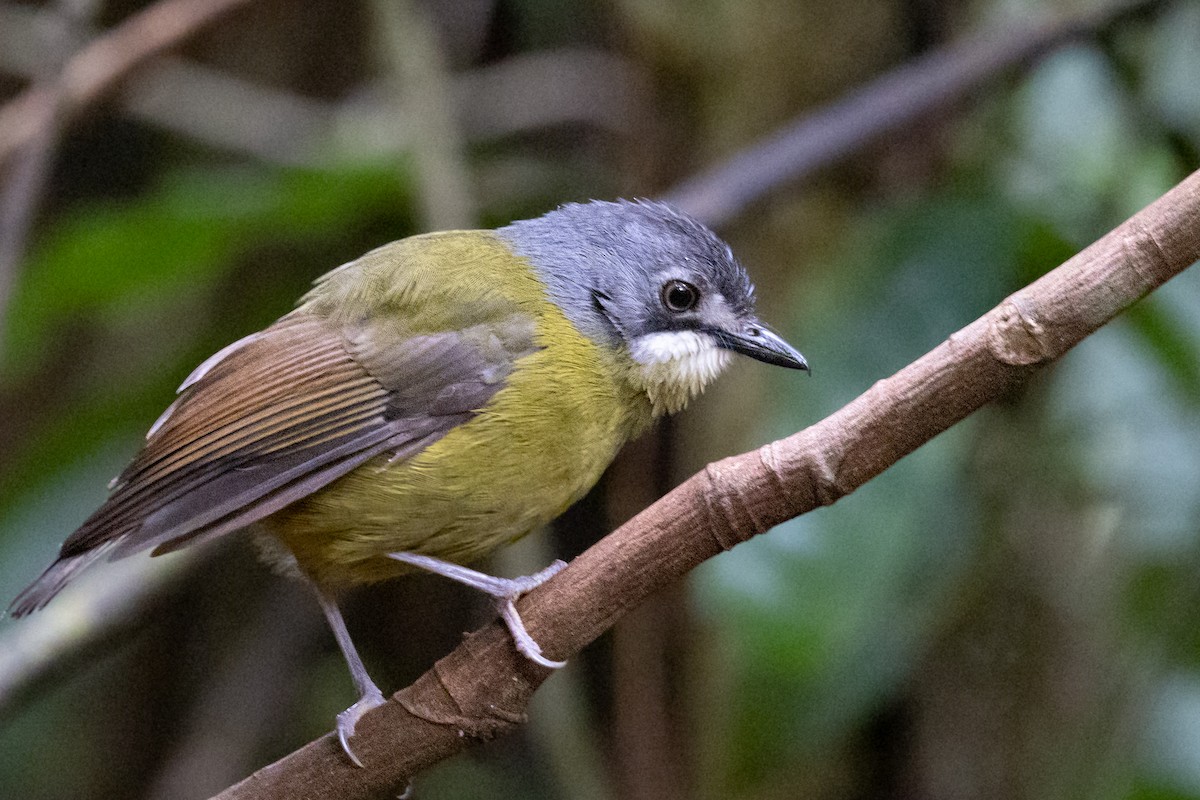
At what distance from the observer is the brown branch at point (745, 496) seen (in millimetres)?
1691

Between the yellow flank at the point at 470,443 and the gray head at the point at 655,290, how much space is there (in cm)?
6

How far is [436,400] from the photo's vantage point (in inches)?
95.7

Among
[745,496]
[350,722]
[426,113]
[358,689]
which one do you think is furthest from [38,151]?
[745,496]

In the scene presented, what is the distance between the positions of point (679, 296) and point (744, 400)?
1.23m

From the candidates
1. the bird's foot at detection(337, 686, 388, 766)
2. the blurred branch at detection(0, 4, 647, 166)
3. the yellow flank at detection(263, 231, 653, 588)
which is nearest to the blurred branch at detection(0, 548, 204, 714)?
the yellow flank at detection(263, 231, 653, 588)

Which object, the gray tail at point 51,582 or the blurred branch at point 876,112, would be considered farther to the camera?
the blurred branch at point 876,112

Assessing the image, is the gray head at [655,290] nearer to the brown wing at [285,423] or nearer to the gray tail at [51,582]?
the brown wing at [285,423]

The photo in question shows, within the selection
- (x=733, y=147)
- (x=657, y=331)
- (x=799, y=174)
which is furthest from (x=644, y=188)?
(x=657, y=331)

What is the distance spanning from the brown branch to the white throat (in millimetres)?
704

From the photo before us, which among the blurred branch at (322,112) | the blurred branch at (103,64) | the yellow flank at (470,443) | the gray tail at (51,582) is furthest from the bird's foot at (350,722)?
the blurred branch at (322,112)

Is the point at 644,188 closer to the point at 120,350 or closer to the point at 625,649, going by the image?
the point at 625,649

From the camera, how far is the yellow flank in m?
2.36

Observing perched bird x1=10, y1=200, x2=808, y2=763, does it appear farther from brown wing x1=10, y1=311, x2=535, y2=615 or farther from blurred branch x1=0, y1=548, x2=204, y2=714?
blurred branch x1=0, y1=548, x2=204, y2=714

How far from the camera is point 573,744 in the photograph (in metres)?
3.76
